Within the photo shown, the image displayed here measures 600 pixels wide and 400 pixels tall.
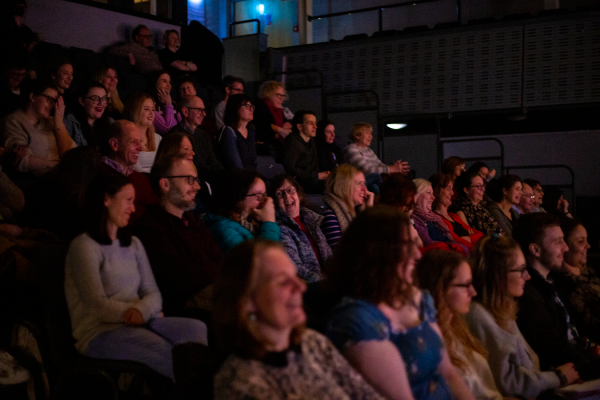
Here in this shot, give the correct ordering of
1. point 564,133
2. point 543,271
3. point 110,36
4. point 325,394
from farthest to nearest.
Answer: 1. point 564,133
2. point 110,36
3. point 543,271
4. point 325,394

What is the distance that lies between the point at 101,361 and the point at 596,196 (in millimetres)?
7869

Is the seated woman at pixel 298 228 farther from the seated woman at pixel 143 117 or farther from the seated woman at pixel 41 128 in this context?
the seated woman at pixel 41 128

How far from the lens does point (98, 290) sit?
222 centimetres

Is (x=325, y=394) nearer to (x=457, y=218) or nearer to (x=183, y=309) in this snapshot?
(x=183, y=309)

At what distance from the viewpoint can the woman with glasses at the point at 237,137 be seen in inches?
183

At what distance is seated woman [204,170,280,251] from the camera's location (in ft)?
9.99

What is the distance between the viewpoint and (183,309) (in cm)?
254

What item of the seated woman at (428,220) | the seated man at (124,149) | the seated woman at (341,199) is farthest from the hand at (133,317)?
the seated woman at (428,220)

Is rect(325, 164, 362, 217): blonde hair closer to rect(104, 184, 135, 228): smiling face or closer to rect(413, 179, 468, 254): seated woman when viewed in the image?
rect(413, 179, 468, 254): seated woman

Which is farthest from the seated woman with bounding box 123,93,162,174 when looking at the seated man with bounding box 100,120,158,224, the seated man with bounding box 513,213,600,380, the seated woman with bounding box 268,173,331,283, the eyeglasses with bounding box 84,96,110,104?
the seated man with bounding box 513,213,600,380

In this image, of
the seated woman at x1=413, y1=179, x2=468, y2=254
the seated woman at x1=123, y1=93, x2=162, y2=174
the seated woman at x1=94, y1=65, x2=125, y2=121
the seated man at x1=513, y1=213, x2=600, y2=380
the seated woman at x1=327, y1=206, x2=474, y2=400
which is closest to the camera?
the seated woman at x1=327, y1=206, x2=474, y2=400

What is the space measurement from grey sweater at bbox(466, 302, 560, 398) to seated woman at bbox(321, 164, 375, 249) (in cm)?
129

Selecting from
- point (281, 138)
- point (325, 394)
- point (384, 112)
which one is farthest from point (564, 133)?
point (325, 394)

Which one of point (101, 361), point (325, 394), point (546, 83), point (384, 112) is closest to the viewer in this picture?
point (325, 394)
